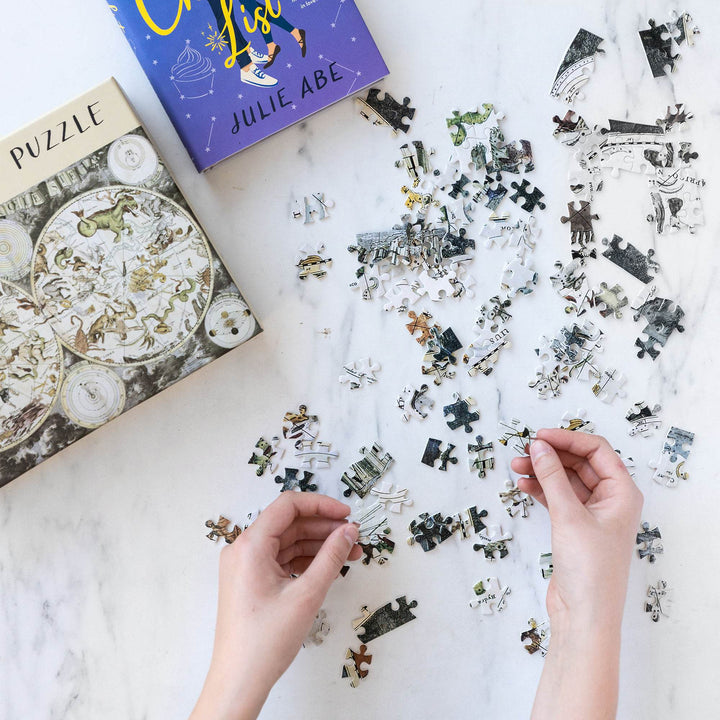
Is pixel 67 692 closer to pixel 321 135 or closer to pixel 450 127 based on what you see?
pixel 321 135

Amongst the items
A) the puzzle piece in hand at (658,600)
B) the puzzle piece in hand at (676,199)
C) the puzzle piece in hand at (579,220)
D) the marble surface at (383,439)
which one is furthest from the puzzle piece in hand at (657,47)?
the puzzle piece in hand at (658,600)

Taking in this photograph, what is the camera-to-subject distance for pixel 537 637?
1427 millimetres

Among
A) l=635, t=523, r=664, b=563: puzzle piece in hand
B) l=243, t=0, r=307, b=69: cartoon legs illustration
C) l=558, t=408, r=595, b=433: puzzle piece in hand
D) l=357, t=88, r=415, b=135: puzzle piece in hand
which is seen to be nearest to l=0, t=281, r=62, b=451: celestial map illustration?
l=243, t=0, r=307, b=69: cartoon legs illustration

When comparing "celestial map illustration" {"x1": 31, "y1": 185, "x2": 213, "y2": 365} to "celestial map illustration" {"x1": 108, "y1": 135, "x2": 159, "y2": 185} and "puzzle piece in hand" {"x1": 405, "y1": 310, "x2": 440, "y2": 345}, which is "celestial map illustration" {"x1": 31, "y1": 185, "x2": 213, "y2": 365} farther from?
"puzzle piece in hand" {"x1": 405, "y1": 310, "x2": 440, "y2": 345}

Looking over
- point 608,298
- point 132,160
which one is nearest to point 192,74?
point 132,160

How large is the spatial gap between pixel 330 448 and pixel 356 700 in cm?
60

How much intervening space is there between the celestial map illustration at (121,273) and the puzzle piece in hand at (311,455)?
379 mm

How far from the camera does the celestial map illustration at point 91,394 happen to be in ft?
4.12

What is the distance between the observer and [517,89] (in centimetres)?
141

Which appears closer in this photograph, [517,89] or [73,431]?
[73,431]

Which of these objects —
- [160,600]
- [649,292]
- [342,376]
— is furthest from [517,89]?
[160,600]

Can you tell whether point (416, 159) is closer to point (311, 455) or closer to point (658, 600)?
point (311, 455)

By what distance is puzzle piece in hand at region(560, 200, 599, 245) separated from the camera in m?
1.41

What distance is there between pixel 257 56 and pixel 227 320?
Result: 1.86ft
